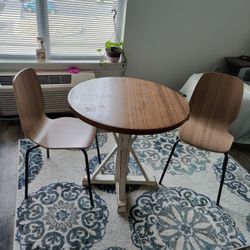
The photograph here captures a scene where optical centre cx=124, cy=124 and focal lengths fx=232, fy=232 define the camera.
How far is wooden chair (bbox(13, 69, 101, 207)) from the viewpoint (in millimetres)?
1353

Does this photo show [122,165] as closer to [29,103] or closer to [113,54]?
[29,103]

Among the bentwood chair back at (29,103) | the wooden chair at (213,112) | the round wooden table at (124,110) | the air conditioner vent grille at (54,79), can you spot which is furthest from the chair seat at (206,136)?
the air conditioner vent grille at (54,79)

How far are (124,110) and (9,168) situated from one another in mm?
1143

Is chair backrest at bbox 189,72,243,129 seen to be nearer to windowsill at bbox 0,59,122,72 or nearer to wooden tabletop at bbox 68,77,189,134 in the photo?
wooden tabletop at bbox 68,77,189,134

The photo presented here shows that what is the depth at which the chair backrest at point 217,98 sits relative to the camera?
167 cm

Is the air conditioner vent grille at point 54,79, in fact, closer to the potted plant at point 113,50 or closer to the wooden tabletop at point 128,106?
the potted plant at point 113,50

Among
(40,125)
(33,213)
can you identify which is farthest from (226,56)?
(33,213)

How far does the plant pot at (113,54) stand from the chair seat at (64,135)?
3.60ft

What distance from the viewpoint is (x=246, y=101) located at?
7.25ft

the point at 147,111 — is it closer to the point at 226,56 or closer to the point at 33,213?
the point at 33,213

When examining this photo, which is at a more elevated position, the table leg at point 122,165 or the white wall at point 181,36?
the white wall at point 181,36

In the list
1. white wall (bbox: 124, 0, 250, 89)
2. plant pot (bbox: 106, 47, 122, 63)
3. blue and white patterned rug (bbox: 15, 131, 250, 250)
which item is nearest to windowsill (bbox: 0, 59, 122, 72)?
plant pot (bbox: 106, 47, 122, 63)

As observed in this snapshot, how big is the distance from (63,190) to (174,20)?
2.04 metres

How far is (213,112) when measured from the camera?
1784mm
